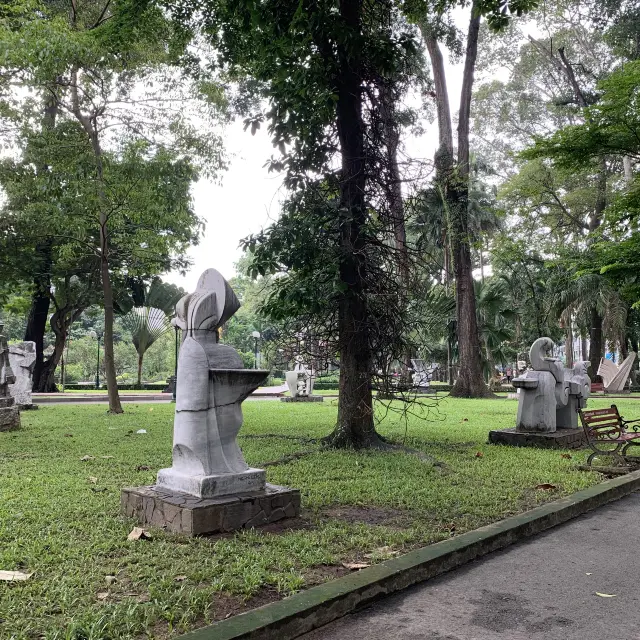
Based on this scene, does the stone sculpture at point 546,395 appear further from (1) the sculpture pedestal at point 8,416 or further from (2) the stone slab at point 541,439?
Answer: (1) the sculpture pedestal at point 8,416

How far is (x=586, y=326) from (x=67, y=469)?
31231 millimetres

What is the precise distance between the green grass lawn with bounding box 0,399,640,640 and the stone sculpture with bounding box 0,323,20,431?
49.9 inches

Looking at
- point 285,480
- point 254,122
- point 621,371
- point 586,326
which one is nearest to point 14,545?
point 285,480

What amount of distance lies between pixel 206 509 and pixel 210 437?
2.18 feet

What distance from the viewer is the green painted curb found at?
306cm

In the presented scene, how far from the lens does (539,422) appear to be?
9.63 metres

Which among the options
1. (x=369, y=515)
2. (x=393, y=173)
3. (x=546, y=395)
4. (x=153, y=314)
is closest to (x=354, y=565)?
(x=369, y=515)

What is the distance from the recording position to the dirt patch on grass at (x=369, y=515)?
16.6 feet

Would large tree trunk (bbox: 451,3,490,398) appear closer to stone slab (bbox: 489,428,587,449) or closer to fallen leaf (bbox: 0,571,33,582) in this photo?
stone slab (bbox: 489,428,587,449)

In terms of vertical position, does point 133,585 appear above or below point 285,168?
below

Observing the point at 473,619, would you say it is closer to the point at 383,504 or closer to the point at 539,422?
the point at 383,504

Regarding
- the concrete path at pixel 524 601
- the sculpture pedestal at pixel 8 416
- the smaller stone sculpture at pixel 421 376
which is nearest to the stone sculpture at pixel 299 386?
the smaller stone sculpture at pixel 421 376

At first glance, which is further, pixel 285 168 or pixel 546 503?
pixel 285 168

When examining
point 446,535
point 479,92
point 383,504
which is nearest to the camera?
point 446,535
